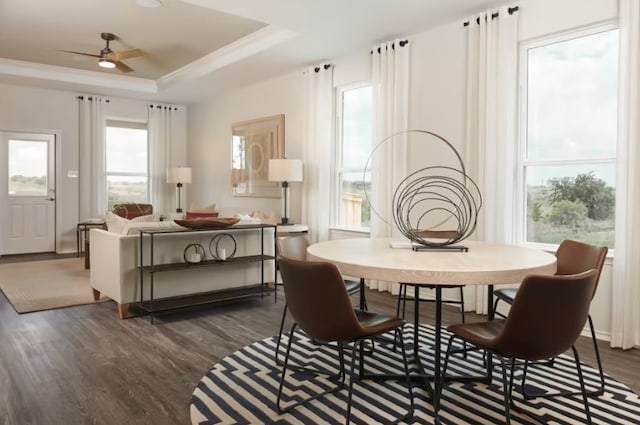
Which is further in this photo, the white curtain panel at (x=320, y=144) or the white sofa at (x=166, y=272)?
the white curtain panel at (x=320, y=144)

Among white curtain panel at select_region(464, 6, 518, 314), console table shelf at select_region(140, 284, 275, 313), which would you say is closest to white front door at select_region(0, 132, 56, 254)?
console table shelf at select_region(140, 284, 275, 313)

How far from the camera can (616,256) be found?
3.25m

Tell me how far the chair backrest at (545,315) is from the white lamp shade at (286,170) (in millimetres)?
3964

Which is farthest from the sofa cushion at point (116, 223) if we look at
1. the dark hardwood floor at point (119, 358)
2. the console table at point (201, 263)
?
the dark hardwood floor at point (119, 358)

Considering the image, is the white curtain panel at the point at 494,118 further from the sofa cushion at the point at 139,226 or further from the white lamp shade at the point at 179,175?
the white lamp shade at the point at 179,175

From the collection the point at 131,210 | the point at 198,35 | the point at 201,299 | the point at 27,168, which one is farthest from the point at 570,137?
the point at 27,168

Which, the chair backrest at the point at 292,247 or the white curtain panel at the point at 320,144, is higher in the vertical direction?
the white curtain panel at the point at 320,144

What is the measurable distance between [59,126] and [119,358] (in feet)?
19.4

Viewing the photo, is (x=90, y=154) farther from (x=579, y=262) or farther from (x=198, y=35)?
(x=579, y=262)

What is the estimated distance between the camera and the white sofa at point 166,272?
3.86 metres

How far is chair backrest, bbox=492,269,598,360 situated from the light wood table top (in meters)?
0.21

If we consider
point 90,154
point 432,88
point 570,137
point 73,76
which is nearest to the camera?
point 570,137

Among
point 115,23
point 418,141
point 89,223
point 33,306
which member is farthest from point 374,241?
point 89,223

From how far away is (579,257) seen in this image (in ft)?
8.77
